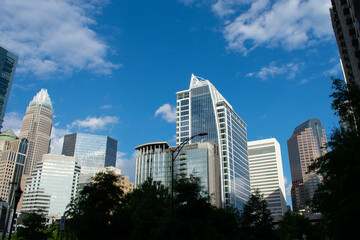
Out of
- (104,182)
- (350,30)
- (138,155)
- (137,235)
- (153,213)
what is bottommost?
(137,235)

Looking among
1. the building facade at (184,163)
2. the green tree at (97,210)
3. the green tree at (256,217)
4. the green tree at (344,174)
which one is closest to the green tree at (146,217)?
the green tree at (97,210)

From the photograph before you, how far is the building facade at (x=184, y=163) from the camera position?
163m

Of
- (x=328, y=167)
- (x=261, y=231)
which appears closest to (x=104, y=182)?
(x=261, y=231)

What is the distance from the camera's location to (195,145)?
6796 inches

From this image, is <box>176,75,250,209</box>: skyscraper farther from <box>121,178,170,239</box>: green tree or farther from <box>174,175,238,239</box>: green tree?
<box>174,175,238,239</box>: green tree

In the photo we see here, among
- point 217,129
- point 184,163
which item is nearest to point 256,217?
point 184,163

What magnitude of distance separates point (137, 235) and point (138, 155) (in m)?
154

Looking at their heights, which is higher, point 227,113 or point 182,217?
point 227,113

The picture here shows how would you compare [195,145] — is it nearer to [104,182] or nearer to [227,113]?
[227,113]

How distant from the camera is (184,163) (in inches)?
6668

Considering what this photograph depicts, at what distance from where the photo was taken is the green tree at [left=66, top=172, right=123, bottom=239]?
115 feet

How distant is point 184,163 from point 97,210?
13366cm

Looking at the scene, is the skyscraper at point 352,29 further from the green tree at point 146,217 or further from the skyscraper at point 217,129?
the skyscraper at point 217,129

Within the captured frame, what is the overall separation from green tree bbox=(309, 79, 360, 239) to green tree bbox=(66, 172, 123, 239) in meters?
22.9
